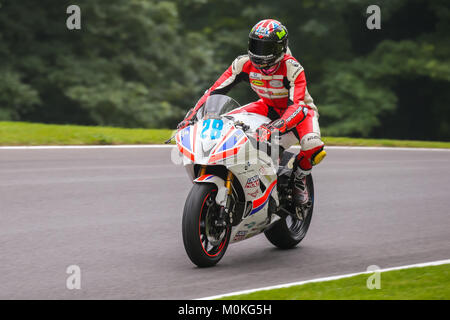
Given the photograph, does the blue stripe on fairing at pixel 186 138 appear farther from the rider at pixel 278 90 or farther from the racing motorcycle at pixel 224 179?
the rider at pixel 278 90

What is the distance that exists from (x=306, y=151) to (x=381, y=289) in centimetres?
192

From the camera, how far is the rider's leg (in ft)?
24.6

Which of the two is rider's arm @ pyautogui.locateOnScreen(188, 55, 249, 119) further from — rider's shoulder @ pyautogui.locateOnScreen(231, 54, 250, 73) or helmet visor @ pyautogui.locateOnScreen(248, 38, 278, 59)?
helmet visor @ pyautogui.locateOnScreen(248, 38, 278, 59)

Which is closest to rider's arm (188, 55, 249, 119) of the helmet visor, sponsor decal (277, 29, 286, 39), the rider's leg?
the helmet visor

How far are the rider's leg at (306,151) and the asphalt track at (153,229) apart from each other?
0.59 meters

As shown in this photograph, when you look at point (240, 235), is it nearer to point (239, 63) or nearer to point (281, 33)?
point (239, 63)

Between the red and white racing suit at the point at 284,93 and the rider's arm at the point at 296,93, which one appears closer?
the rider's arm at the point at 296,93

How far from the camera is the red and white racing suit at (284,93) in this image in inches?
284

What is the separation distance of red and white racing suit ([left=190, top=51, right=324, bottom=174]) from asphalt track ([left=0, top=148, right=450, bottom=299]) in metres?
1.06

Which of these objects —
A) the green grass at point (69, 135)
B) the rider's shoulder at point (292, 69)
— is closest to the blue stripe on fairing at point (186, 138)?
the rider's shoulder at point (292, 69)

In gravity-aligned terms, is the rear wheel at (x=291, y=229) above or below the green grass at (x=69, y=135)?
below
